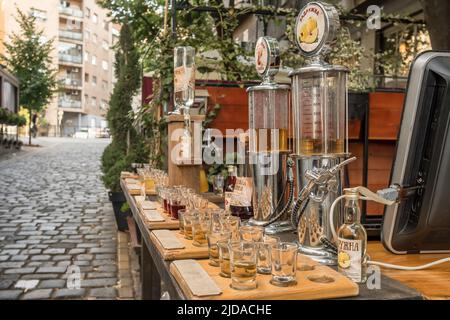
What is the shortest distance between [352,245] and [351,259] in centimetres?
3

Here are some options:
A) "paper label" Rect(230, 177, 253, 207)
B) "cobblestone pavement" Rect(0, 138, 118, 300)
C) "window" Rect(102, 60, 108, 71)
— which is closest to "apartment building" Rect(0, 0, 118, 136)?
"window" Rect(102, 60, 108, 71)

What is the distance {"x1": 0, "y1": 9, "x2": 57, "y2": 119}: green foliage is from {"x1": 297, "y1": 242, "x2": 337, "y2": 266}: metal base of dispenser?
803 inches

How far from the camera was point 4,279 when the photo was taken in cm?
384

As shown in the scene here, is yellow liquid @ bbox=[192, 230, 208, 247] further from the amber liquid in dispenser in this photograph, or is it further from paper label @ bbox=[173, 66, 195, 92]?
paper label @ bbox=[173, 66, 195, 92]

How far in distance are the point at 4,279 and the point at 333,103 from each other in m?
3.45

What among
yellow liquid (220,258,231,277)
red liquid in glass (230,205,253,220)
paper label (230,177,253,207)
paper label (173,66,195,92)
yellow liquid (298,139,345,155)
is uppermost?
paper label (173,66,195,92)

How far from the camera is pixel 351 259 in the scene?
3.58 feet

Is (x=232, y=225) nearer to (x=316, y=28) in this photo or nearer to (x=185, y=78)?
(x=316, y=28)

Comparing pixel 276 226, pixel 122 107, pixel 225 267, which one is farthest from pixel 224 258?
pixel 122 107

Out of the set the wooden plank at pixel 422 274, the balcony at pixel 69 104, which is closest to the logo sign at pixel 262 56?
the wooden plank at pixel 422 274

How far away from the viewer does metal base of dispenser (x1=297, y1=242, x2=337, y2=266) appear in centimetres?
122

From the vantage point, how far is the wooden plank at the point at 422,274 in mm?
1102

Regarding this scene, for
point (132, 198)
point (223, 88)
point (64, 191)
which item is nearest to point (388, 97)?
point (223, 88)

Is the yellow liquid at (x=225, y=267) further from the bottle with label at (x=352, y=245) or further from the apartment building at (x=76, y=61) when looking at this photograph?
the apartment building at (x=76, y=61)
